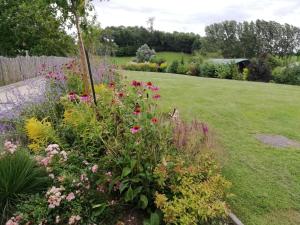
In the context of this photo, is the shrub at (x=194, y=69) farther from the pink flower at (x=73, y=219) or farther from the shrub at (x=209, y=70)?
the pink flower at (x=73, y=219)

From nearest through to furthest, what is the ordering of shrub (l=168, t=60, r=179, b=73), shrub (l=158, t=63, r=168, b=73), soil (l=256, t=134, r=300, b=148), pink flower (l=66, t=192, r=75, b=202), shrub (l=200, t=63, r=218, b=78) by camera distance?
1. pink flower (l=66, t=192, r=75, b=202)
2. soil (l=256, t=134, r=300, b=148)
3. shrub (l=200, t=63, r=218, b=78)
4. shrub (l=168, t=60, r=179, b=73)
5. shrub (l=158, t=63, r=168, b=73)

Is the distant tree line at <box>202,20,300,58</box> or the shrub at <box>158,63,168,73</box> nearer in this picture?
the shrub at <box>158,63,168,73</box>

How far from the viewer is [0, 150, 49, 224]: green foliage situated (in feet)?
8.10

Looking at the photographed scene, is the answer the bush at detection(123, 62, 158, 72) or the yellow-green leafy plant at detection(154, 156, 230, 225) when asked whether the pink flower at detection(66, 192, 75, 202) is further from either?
the bush at detection(123, 62, 158, 72)

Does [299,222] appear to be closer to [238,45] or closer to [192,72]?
[192,72]

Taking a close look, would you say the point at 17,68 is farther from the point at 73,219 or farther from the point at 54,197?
the point at 73,219

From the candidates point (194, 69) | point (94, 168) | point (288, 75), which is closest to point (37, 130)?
point (94, 168)

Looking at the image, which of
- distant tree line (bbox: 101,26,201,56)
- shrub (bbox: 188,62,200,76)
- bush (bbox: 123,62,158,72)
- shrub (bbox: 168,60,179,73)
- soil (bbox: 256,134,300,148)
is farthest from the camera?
distant tree line (bbox: 101,26,201,56)

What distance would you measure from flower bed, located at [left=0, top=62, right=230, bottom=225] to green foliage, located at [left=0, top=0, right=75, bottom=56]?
1296 centimetres

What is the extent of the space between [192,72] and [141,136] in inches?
843

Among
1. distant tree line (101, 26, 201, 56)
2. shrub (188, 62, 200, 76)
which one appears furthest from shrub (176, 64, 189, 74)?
distant tree line (101, 26, 201, 56)

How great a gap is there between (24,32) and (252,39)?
3348cm

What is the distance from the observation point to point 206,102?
321 inches

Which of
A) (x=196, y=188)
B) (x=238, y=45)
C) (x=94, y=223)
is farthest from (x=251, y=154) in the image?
(x=238, y=45)
